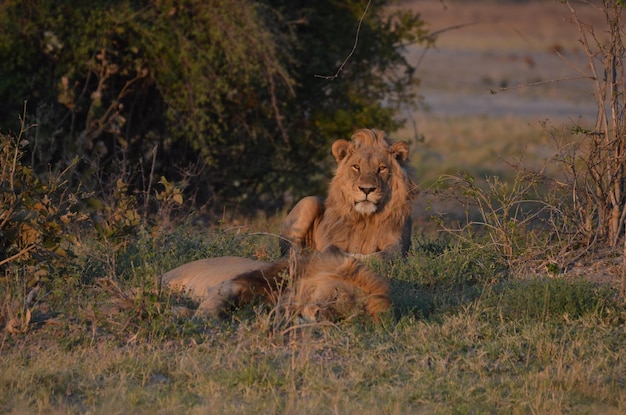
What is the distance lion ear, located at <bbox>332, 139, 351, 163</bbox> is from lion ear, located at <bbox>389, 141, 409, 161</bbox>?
1.16 ft

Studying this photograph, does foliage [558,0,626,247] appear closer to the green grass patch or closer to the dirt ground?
the dirt ground

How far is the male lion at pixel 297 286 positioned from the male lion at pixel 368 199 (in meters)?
1.71

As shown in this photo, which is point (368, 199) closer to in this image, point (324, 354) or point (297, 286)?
point (297, 286)

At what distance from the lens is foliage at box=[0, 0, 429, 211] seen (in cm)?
1194

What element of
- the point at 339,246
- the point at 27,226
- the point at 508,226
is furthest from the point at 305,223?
the point at 27,226

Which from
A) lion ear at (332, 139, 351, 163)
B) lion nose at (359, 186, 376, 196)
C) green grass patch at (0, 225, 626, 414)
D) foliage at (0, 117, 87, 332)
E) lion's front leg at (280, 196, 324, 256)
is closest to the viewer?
green grass patch at (0, 225, 626, 414)

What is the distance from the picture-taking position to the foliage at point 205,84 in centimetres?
1194

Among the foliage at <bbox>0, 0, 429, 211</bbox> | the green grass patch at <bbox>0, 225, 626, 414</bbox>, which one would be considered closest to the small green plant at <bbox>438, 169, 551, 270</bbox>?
the green grass patch at <bbox>0, 225, 626, 414</bbox>

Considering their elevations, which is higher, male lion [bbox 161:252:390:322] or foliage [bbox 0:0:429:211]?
male lion [bbox 161:252:390:322]

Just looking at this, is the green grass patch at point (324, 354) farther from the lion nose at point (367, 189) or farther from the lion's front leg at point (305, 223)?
the lion's front leg at point (305, 223)

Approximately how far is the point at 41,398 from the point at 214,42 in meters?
7.44

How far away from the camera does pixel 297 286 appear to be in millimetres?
6562

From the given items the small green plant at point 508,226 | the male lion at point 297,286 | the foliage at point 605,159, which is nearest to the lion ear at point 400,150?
the small green plant at point 508,226

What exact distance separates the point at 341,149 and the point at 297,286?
97.0 inches
